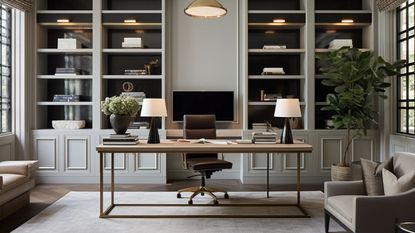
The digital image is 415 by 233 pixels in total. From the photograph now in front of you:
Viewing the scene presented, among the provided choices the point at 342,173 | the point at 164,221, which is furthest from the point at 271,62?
the point at 164,221

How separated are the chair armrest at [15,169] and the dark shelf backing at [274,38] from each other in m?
3.80

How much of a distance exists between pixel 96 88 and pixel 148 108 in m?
2.19

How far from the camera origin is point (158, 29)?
6430mm

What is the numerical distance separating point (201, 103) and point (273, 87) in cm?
123

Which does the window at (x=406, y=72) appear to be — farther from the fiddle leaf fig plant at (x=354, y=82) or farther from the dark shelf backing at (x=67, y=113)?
the dark shelf backing at (x=67, y=113)

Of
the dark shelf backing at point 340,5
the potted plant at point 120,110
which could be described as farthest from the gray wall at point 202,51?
the potted plant at point 120,110

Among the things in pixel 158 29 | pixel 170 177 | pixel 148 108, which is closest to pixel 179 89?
pixel 158 29

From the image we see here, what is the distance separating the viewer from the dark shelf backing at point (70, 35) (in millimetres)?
6406

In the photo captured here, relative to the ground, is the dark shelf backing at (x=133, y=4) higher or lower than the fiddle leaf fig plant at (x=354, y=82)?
higher

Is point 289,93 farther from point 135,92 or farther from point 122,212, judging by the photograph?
point 122,212

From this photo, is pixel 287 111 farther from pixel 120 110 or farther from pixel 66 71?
pixel 66 71

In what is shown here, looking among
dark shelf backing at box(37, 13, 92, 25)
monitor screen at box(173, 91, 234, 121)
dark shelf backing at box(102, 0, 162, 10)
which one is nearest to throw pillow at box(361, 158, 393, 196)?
monitor screen at box(173, 91, 234, 121)

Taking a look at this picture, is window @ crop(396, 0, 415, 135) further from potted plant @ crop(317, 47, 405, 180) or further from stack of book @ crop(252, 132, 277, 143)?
stack of book @ crop(252, 132, 277, 143)

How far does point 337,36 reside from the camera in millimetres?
6434
